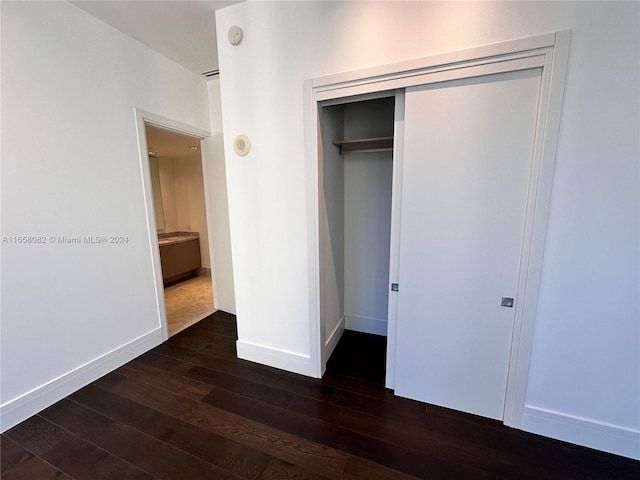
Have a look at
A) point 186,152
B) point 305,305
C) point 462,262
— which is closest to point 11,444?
point 305,305

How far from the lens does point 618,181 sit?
1.31 metres

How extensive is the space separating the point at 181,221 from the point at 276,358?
14.0 feet

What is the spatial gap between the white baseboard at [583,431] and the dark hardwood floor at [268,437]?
50 millimetres

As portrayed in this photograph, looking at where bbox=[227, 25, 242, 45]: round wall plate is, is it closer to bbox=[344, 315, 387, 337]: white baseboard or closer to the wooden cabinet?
bbox=[344, 315, 387, 337]: white baseboard

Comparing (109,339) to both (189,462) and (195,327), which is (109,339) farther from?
(189,462)

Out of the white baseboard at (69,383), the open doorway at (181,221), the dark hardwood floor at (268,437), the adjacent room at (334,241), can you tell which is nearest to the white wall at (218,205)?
the open doorway at (181,221)

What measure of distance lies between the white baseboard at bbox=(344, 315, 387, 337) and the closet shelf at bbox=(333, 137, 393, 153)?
175cm

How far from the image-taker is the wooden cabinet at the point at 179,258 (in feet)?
14.3

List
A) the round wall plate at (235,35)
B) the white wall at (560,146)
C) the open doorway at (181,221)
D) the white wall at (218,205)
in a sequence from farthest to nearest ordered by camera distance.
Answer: the open doorway at (181,221), the white wall at (218,205), the round wall plate at (235,35), the white wall at (560,146)

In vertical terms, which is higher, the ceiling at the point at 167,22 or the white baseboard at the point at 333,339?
the ceiling at the point at 167,22

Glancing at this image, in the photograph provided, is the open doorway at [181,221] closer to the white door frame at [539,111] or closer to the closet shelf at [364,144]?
the closet shelf at [364,144]

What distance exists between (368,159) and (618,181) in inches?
66.6

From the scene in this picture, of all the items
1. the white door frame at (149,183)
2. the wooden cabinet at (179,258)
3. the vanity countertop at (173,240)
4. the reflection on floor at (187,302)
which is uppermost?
the white door frame at (149,183)

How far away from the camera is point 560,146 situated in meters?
1.37
